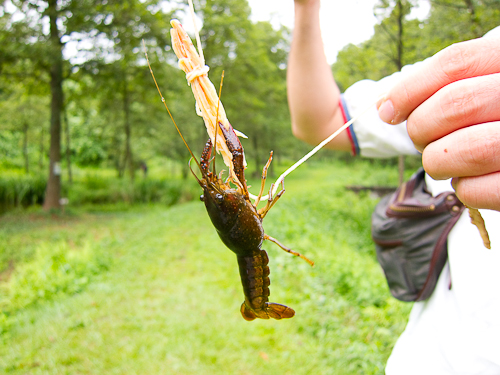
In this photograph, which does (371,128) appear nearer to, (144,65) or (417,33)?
(417,33)

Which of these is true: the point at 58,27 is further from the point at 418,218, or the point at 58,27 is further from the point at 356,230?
the point at 418,218

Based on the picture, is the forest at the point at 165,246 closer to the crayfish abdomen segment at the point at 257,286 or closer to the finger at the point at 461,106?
the crayfish abdomen segment at the point at 257,286

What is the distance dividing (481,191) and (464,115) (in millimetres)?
212

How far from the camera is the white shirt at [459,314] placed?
1.28 meters

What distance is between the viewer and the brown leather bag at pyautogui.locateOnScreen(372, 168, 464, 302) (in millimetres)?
1756

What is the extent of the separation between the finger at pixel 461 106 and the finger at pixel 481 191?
15 centimetres

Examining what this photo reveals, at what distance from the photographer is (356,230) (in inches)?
353

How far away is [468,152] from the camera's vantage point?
0.81 metres

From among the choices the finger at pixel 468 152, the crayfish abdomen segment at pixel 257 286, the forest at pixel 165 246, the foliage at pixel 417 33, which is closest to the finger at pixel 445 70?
the finger at pixel 468 152

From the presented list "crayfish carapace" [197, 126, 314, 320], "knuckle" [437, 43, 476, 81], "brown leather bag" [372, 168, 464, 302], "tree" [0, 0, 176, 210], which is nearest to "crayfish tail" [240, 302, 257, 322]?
"crayfish carapace" [197, 126, 314, 320]

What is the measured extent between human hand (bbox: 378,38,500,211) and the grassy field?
11.3 feet

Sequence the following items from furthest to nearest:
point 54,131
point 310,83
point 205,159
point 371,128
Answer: point 54,131
point 371,128
point 310,83
point 205,159

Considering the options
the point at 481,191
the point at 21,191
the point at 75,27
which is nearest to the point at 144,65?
the point at 75,27

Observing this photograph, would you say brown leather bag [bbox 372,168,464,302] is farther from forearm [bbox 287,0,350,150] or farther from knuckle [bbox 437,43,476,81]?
knuckle [bbox 437,43,476,81]
